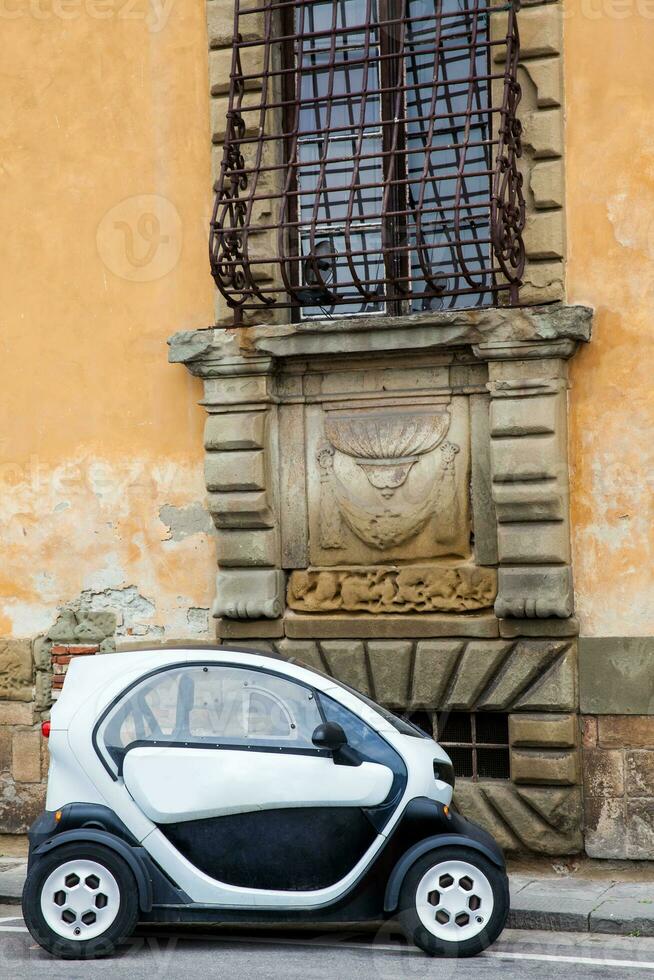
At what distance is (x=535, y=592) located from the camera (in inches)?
360

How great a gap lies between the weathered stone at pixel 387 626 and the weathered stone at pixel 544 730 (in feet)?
1.98

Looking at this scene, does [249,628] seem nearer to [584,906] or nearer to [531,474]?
[531,474]

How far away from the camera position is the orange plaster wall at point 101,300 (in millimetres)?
10141

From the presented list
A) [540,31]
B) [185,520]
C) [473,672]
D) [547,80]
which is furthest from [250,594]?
[540,31]

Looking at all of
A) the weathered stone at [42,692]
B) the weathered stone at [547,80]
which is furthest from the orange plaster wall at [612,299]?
the weathered stone at [42,692]

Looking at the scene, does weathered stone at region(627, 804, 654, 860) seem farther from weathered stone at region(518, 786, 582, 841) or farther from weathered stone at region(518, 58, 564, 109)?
weathered stone at region(518, 58, 564, 109)

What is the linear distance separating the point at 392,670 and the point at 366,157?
11.3 feet

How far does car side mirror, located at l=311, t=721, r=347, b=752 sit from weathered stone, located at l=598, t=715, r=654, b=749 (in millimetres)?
2551

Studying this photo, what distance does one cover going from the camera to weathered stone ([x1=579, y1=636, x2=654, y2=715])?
9.02 metres

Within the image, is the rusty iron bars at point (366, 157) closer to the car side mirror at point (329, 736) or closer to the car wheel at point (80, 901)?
the car side mirror at point (329, 736)

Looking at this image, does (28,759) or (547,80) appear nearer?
(547,80)

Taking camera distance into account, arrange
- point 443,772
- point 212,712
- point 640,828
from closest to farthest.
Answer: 1. point 212,712
2. point 443,772
3. point 640,828

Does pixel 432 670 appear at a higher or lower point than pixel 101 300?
lower

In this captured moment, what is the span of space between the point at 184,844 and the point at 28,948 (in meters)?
1.09
